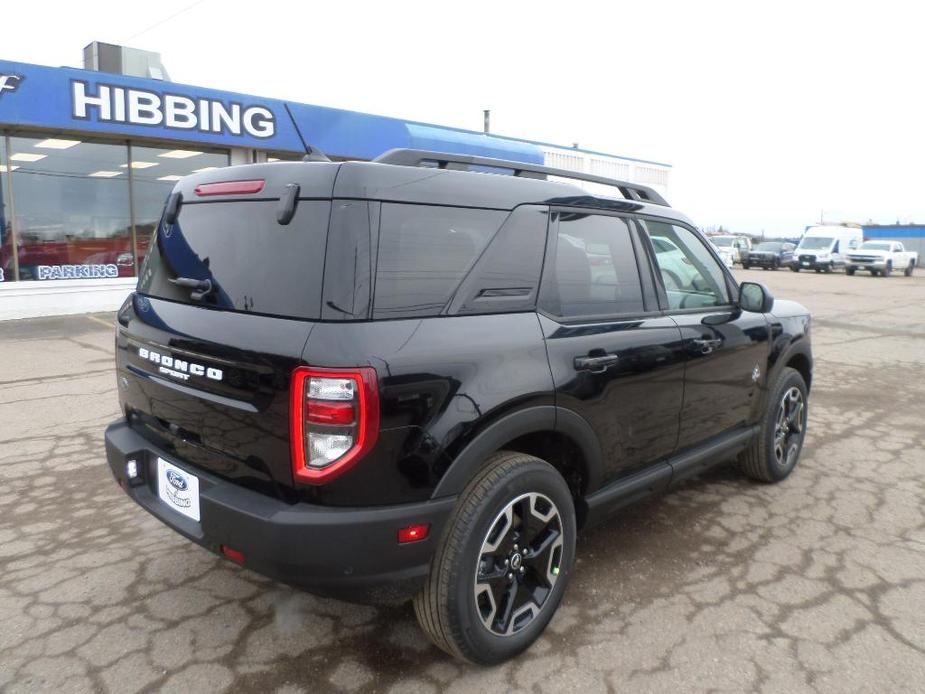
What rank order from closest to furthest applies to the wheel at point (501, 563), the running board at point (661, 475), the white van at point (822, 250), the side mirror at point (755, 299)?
the wheel at point (501, 563) → the running board at point (661, 475) → the side mirror at point (755, 299) → the white van at point (822, 250)

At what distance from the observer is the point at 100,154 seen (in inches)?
485

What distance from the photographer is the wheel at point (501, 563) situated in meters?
2.22

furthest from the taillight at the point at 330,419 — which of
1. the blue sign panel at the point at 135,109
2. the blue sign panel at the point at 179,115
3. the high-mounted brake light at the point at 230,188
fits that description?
the blue sign panel at the point at 179,115

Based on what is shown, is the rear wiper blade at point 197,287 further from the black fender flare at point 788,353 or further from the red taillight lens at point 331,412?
the black fender flare at point 788,353

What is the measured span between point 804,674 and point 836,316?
44.6 ft

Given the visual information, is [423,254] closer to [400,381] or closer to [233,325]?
[400,381]

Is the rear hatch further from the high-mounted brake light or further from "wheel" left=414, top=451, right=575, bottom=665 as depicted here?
"wheel" left=414, top=451, right=575, bottom=665

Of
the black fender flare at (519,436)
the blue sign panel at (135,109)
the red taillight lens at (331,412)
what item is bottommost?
the black fender flare at (519,436)

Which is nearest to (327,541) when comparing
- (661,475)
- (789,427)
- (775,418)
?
(661,475)

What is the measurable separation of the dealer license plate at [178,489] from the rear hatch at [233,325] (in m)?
0.06

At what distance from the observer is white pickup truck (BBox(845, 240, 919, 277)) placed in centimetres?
3012

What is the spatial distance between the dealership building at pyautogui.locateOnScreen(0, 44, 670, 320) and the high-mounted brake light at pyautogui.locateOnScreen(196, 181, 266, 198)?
384 inches

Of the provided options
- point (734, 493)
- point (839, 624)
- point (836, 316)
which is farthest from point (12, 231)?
point (836, 316)

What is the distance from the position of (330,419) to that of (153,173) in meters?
12.9
